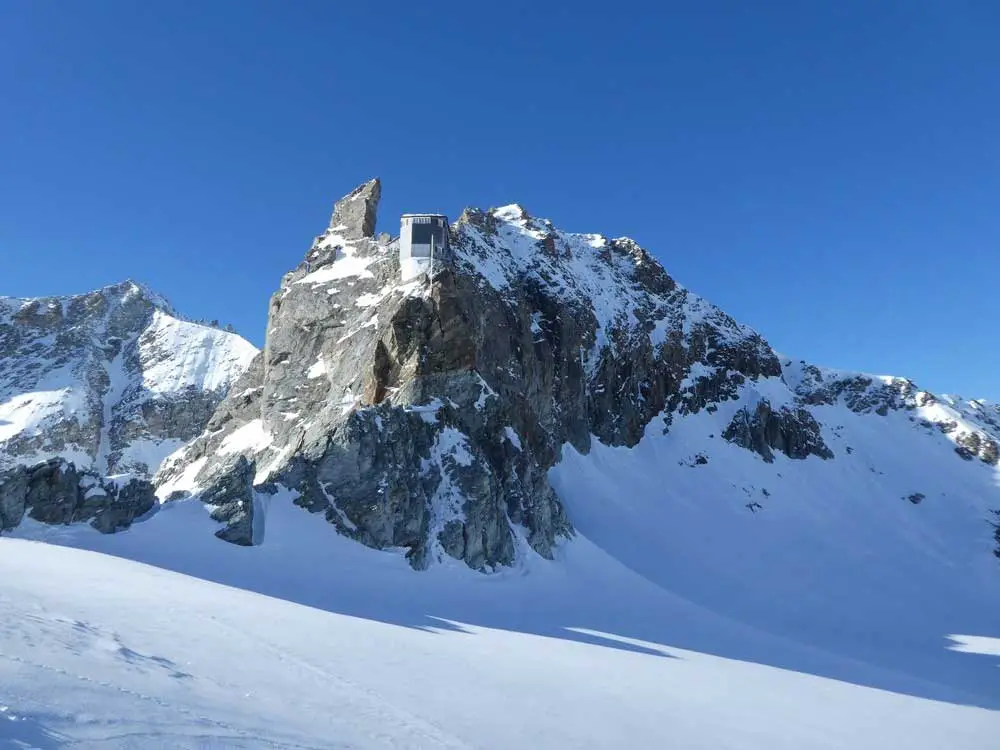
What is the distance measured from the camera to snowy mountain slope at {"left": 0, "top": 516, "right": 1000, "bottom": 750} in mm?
8828

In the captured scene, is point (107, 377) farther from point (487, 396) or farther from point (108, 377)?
point (487, 396)

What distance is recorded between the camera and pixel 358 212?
67250 millimetres

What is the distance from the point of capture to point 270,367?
61.9m

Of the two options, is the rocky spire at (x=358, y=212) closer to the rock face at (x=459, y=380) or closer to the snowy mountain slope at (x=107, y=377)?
the rock face at (x=459, y=380)

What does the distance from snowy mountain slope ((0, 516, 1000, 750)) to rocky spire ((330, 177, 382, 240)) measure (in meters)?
38.9

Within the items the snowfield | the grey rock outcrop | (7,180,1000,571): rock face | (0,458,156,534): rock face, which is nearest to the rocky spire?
(7,180,1000,571): rock face

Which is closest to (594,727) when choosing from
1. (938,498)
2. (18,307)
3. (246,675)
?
(246,675)

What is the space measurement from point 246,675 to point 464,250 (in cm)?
5663

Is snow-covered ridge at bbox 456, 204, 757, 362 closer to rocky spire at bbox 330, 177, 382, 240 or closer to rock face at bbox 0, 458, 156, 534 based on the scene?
rocky spire at bbox 330, 177, 382, 240

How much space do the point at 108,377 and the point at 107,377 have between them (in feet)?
1.23

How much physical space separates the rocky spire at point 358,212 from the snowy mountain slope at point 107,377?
196 feet

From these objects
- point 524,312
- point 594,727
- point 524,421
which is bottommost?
point 594,727

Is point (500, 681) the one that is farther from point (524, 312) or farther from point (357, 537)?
point (524, 312)

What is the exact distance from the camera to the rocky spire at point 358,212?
218 feet
